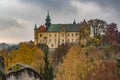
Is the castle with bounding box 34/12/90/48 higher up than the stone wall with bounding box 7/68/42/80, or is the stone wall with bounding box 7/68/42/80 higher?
the castle with bounding box 34/12/90/48

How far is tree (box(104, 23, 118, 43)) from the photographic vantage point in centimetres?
13625

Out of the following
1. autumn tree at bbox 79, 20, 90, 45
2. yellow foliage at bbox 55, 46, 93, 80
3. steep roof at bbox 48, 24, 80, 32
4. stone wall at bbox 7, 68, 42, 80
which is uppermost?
steep roof at bbox 48, 24, 80, 32

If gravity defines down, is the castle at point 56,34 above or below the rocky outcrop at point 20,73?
above

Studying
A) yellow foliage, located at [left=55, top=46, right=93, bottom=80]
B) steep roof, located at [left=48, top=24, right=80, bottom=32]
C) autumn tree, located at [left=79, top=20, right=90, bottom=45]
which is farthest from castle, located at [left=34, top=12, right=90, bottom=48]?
yellow foliage, located at [left=55, top=46, right=93, bottom=80]

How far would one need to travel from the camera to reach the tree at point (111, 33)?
447 ft

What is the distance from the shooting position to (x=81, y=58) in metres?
79.3

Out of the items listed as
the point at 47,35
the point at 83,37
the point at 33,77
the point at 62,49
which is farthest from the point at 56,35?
the point at 33,77

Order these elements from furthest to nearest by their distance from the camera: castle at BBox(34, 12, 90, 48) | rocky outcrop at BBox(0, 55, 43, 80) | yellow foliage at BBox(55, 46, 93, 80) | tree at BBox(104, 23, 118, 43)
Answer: castle at BBox(34, 12, 90, 48)
tree at BBox(104, 23, 118, 43)
yellow foliage at BBox(55, 46, 93, 80)
rocky outcrop at BBox(0, 55, 43, 80)

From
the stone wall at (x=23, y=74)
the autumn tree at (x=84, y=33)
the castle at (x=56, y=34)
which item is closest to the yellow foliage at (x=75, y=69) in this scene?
the stone wall at (x=23, y=74)

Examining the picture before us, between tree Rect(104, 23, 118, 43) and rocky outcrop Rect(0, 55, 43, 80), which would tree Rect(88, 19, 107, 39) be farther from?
rocky outcrop Rect(0, 55, 43, 80)

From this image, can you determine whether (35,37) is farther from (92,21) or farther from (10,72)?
(10,72)

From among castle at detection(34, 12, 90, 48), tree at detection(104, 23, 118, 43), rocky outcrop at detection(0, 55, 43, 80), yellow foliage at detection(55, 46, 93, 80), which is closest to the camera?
rocky outcrop at detection(0, 55, 43, 80)

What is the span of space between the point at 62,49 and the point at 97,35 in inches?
695

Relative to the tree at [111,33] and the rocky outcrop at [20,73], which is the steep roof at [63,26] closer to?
the tree at [111,33]
